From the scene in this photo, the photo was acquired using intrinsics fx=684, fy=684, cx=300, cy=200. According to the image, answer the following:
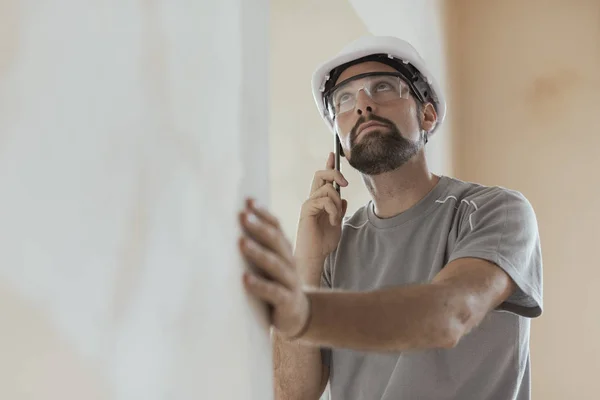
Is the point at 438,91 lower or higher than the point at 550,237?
higher

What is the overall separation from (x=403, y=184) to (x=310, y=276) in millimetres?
275

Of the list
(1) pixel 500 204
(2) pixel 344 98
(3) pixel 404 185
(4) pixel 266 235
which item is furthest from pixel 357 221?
(4) pixel 266 235

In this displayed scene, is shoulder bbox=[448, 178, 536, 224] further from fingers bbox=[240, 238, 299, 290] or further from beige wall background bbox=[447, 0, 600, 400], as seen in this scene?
beige wall background bbox=[447, 0, 600, 400]

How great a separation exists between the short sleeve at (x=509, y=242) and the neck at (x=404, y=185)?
20 cm

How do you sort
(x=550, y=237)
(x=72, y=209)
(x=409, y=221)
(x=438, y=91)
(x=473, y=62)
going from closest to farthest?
(x=72, y=209) → (x=409, y=221) → (x=438, y=91) → (x=550, y=237) → (x=473, y=62)

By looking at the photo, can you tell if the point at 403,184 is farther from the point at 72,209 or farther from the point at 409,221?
the point at 72,209

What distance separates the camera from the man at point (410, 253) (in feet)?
3.49

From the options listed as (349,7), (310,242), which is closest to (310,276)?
(310,242)

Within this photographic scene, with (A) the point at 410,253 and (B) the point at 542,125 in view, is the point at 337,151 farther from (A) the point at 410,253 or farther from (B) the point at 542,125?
(B) the point at 542,125

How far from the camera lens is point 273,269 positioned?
69 cm

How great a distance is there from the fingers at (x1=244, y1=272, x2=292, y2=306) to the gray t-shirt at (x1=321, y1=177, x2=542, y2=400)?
19.1 inches

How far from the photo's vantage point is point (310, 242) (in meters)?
1.40

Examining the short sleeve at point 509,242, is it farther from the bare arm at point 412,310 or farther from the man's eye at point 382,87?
the man's eye at point 382,87

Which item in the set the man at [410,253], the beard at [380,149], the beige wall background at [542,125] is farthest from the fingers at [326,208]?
the beige wall background at [542,125]
